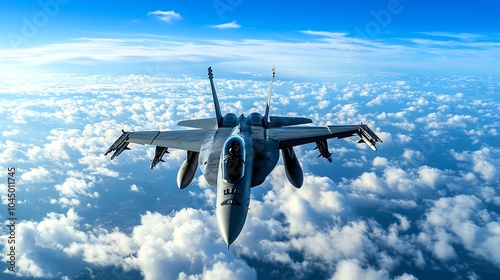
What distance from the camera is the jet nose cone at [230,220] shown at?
891 cm

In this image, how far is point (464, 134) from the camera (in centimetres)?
18625

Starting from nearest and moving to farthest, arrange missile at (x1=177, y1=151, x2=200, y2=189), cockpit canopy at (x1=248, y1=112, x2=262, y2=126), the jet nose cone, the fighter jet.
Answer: the jet nose cone
the fighter jet
missile at (x1=177, y1=151, x2=200, y2=189)
cockpit canopy at (x1=248, y1=112, x2=262, y2=126)

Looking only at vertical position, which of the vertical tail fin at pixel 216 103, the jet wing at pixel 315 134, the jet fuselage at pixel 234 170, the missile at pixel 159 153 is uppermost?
the vertical tail fin at pixel 216 103

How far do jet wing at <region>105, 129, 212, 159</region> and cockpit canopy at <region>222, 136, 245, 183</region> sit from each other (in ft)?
16.8

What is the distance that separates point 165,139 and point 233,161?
8827 millimetres

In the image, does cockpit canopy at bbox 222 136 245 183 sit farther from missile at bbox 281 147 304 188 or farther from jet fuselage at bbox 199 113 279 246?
missile at bbox 281 147 304 188

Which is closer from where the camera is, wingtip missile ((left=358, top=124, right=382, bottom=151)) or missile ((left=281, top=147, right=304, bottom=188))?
wingtip missile ((left=358, top=124, right=382, bottom=151))

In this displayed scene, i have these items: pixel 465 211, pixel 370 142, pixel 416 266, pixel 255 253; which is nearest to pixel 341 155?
pixel 465 211

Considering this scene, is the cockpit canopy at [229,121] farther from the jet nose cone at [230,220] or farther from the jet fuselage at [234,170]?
the jet nose cone at [230,220]

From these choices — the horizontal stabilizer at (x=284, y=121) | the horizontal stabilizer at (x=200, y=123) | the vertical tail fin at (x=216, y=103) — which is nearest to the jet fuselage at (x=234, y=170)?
the vertical tail fin at (x=216, y=103)

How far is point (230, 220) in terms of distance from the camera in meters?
9.19

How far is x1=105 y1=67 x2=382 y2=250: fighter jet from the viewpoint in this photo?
33.0ft

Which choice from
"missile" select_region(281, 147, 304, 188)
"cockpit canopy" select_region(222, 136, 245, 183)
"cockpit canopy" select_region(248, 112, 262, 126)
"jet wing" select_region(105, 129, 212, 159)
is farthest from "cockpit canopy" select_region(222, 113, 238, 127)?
"cockpit canopy" select_region(222, 136, 245, 183)

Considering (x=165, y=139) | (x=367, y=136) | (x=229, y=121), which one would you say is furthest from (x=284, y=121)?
(x=165, y=139)
